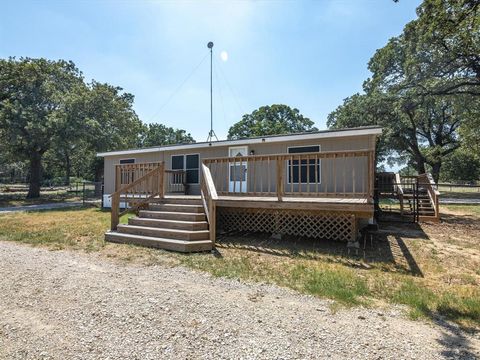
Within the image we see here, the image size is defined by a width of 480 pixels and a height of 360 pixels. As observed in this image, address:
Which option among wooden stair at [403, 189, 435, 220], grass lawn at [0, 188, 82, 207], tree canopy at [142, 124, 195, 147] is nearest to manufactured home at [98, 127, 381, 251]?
wooden stair at [403, 189, 435, 220]

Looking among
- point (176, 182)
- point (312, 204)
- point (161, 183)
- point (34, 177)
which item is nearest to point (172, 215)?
point (161, 183)

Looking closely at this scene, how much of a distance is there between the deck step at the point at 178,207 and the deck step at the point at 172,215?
16 centimetres

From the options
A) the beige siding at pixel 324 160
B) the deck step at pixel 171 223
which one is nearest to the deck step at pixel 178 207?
the deck step at pixel 171 223

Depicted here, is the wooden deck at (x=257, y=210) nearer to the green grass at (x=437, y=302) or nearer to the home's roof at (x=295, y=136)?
the home's roof at (x=295, y=136)

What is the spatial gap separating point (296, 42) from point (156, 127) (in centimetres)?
3748

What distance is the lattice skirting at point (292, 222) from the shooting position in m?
6.12

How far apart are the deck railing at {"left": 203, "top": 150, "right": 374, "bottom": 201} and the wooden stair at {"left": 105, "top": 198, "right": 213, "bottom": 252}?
47.3 inches

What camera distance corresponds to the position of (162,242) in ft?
18.6

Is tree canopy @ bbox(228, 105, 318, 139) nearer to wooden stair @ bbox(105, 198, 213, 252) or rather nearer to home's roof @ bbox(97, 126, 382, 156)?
home's roof @ bbox(97, 126, 382, 156)

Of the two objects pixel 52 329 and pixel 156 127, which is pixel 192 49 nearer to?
pixel 52 329

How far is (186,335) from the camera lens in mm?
2559

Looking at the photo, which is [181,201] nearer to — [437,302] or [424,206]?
[437,302]

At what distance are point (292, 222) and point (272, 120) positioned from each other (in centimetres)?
3460

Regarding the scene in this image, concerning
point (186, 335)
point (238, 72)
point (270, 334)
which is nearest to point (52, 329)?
point (186, 335)
